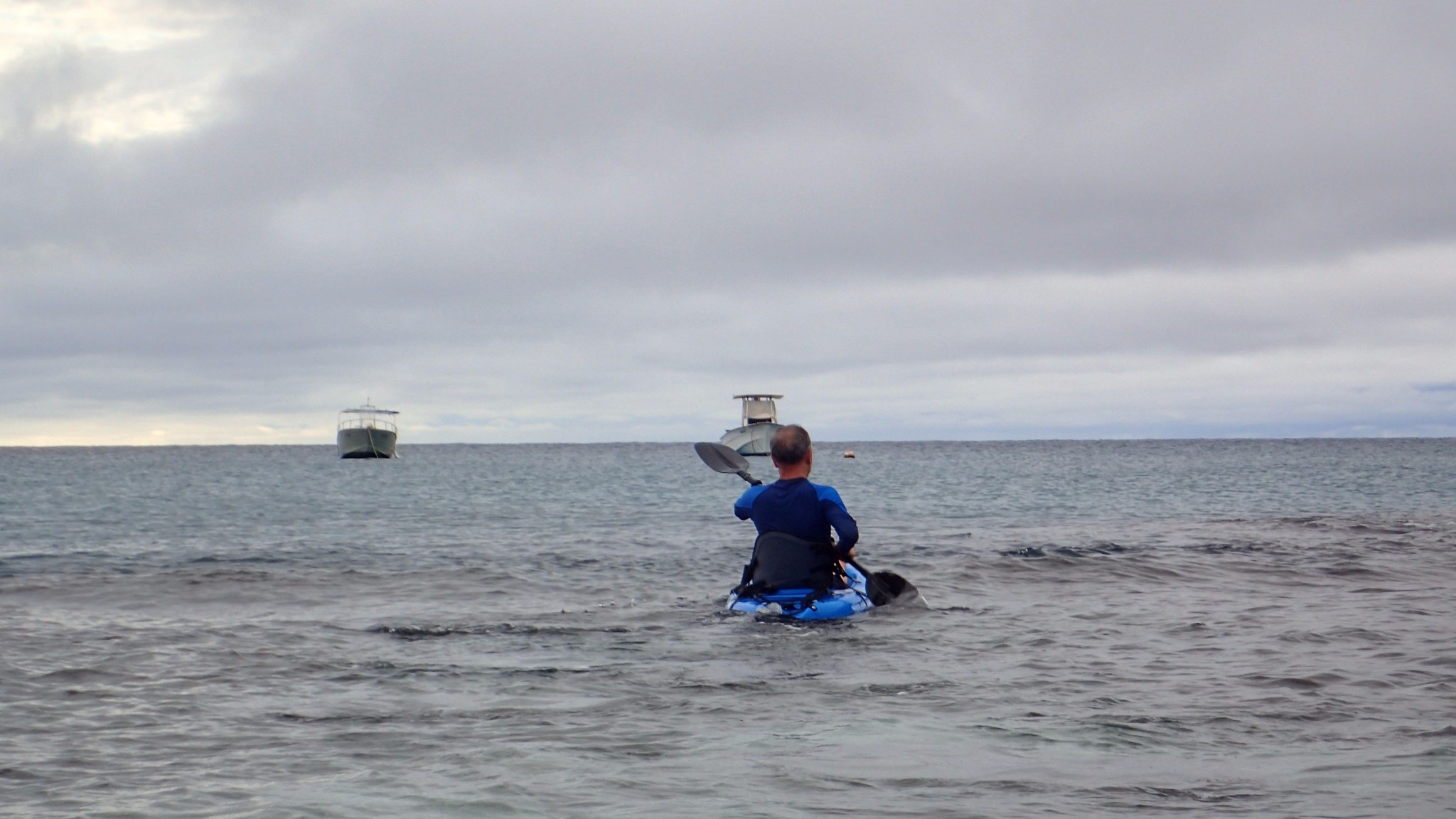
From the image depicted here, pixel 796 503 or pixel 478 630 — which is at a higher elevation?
pixel 796 503

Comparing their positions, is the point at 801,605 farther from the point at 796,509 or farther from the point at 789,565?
the point at 796,509

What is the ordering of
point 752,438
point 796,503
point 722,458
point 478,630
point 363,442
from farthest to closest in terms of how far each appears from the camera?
point 363,442
point 752,438
point 722,458
point 478,630
point 796,503

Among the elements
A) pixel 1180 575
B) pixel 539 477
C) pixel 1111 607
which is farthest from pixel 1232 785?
pixel 539 477

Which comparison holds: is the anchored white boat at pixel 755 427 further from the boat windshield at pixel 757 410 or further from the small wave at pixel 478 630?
the small wave at pixel 478 630

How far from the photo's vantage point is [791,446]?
11.2 meters

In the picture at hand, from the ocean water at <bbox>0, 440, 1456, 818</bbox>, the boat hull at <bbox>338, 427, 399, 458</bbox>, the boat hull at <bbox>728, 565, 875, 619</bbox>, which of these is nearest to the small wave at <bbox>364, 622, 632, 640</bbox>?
the ocean water at <bbox>0, 440, 1456, 818</bbox>

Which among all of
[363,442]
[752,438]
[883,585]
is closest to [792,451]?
[883,585]

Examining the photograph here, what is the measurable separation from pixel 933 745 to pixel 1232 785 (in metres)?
1.65

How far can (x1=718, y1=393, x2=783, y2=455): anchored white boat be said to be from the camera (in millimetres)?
84312

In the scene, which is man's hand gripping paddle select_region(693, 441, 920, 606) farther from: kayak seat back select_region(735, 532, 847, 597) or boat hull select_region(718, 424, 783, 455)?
boat hull select_region(718, 424, 783, 455)

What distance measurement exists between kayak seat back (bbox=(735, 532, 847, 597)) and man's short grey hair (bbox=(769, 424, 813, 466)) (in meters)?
0.78

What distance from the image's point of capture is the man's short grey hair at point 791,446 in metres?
11.1

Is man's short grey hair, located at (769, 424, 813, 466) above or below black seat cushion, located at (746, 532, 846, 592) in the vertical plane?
above

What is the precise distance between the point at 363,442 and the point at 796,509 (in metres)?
94.1
